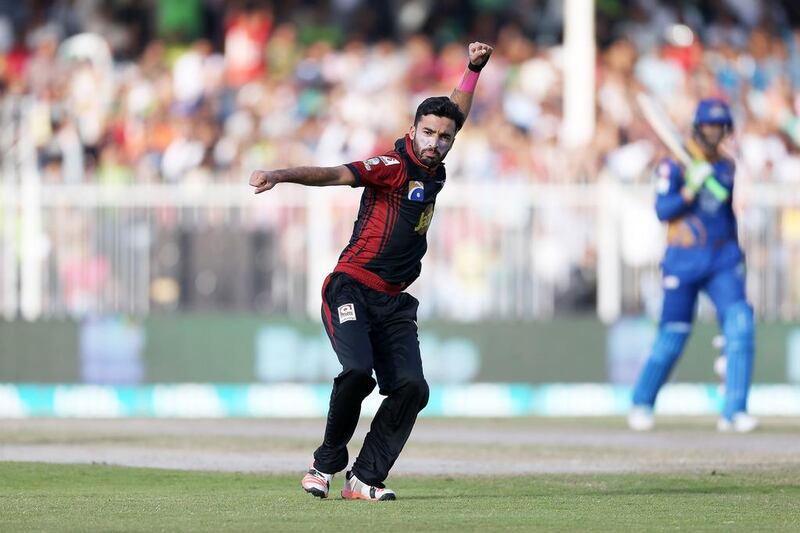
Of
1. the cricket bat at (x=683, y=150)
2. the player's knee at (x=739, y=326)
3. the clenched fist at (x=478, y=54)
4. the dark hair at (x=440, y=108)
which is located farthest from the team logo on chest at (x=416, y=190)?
the player's knee at (x=739, y=326)

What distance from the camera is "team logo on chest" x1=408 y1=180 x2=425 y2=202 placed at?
937 cm

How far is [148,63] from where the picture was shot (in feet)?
73.4

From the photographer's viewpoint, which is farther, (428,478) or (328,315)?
(428,478)

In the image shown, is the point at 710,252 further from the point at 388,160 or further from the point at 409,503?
the point at 409,503

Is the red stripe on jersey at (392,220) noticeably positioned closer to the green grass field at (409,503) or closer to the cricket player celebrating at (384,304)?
the cricket player celebrating at (384,304)

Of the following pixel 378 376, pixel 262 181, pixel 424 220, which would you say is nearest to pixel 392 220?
pixel 424 220

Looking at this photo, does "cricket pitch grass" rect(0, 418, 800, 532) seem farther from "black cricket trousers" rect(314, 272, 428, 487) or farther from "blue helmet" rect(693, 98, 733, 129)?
"blue helmet" rect(693, 98, 733, 129)

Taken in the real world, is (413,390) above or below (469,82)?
below

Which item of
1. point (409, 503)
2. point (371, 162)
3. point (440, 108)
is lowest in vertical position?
point (409, 503)

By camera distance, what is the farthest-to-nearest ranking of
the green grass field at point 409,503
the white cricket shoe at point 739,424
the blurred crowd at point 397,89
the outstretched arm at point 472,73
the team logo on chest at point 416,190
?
the blurred crowd at point 397,89
the white cricket shoe at point 739,424
the outstretched arm at point 472,73
the team logo on chest at point 416,190
the green grass field at point 409,503

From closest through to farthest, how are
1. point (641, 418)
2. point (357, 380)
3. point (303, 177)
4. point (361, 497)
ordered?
point (303, 177) < point (357, 380) < point (361, 497) < point (641, 418)

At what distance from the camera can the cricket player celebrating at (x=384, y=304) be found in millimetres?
9266

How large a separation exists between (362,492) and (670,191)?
642cm

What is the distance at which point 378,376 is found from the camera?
9484 mm
